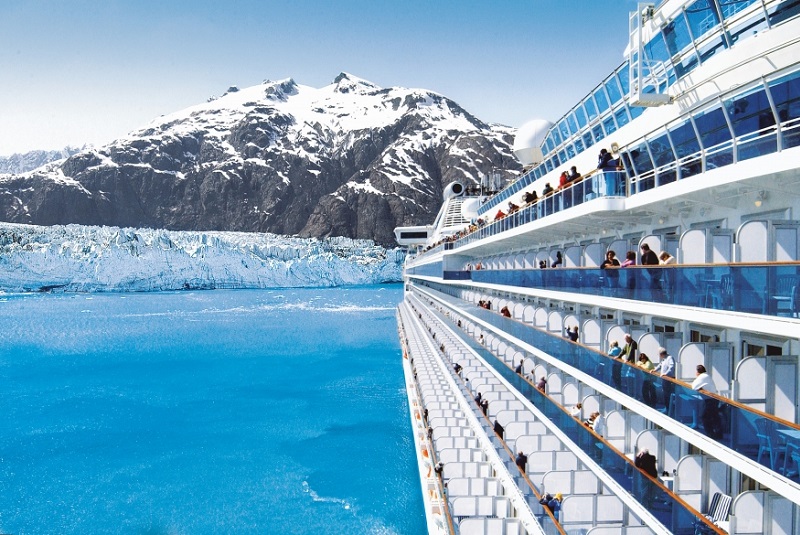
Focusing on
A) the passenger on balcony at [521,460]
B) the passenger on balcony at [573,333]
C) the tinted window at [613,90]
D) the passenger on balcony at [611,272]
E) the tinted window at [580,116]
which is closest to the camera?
the passenger on balcony at [611,272]

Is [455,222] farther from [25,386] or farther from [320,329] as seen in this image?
[25,386]

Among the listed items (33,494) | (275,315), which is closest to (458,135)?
(275,315)

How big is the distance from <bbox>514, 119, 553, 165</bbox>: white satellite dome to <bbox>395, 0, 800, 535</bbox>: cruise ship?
10.3 meters

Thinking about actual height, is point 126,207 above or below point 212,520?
above

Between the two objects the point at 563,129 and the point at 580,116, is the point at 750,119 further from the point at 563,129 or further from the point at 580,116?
the point at 563,129

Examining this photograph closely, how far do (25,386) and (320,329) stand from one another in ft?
73.0

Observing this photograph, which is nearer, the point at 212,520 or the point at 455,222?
the point at 212,520

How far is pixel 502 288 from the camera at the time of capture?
13.2 meters

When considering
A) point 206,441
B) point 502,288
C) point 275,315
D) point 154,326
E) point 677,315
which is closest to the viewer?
point 677,315

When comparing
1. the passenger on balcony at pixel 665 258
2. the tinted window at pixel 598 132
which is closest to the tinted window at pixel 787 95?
the passenger on balcony at pixel 665 258

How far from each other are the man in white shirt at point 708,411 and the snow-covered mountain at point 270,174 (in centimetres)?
13846

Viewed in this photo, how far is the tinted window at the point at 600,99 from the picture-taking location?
37.4 ft

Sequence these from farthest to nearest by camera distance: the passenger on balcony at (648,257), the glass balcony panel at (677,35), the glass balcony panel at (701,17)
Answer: the glass balcony panel at (677,35) → the glass balcony panel at (701,17) → the passenger on balcony at (648,257)

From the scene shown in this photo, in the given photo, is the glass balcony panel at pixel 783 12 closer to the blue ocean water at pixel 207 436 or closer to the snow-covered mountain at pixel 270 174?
the blue ocean water at pixel 207 436
